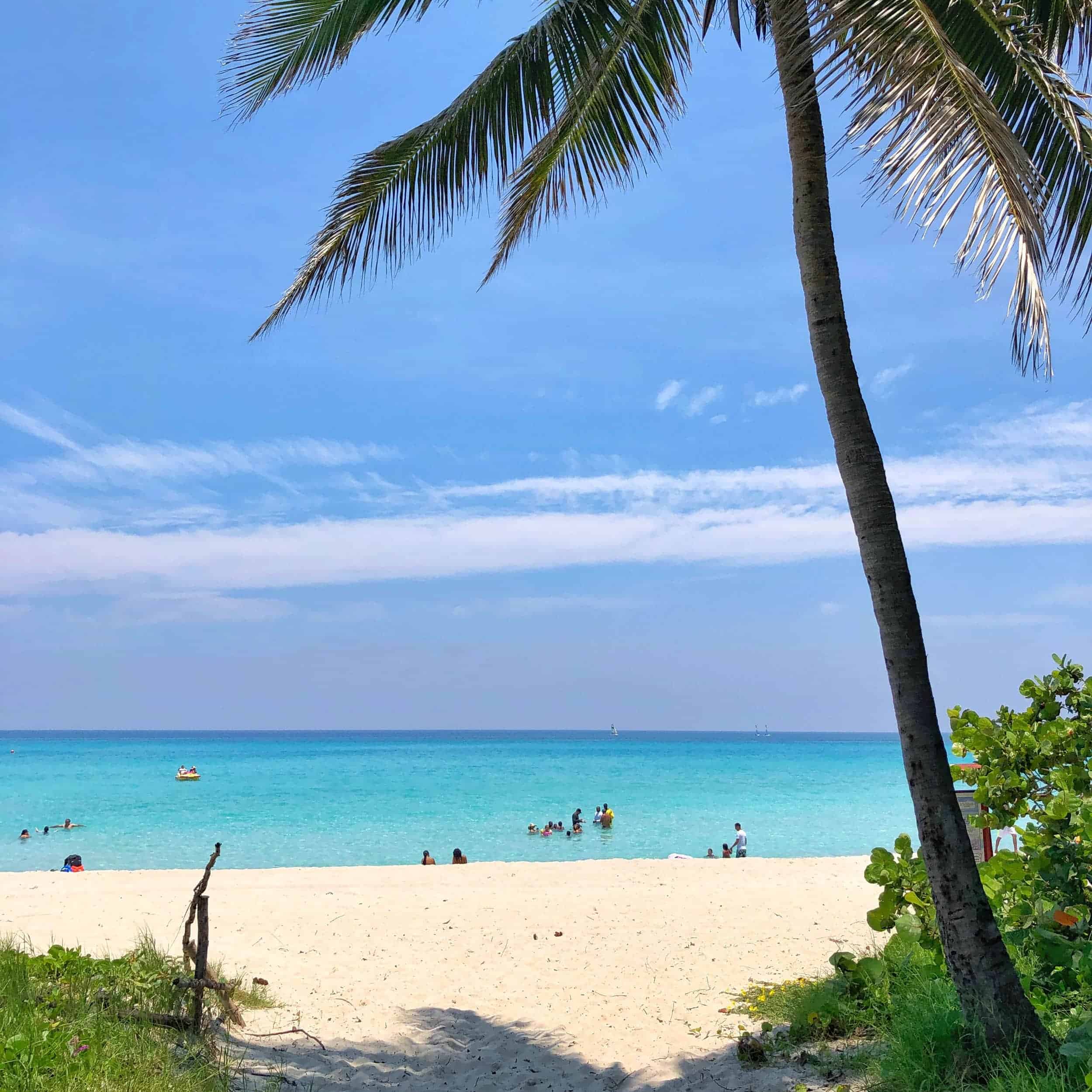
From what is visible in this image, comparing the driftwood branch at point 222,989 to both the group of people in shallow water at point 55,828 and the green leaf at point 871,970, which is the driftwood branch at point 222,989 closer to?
the green leaf at point 871,970

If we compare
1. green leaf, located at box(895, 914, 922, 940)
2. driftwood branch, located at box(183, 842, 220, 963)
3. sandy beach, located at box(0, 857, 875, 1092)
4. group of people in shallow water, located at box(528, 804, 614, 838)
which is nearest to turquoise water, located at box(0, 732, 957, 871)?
group of people in shallow water, located at box(528, 804, 614, 838)

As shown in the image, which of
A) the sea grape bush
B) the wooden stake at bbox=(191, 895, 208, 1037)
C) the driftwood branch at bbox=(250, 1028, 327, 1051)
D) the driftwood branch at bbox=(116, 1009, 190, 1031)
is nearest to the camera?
the sea grape bush

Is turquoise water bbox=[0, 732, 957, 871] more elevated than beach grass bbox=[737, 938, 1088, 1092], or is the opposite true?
beach grass bbox=[737, 938, 1088, 1092]

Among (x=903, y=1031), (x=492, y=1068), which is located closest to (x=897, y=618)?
(x=903, y=1031)

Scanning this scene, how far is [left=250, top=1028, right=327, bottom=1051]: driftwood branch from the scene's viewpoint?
215 inches

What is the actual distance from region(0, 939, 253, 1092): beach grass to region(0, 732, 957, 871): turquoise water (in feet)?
66.0

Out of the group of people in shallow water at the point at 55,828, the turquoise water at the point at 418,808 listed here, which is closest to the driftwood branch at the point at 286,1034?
the turquoise water at the point at 418,808

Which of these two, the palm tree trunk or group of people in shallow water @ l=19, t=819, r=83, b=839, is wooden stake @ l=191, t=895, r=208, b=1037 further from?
group of people in shallow water @ l=19, t=819, r=83, b=839

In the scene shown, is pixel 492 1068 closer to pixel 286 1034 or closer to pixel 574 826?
pixel 286 1034

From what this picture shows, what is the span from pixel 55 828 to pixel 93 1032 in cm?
3254

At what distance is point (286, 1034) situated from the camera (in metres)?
5.59

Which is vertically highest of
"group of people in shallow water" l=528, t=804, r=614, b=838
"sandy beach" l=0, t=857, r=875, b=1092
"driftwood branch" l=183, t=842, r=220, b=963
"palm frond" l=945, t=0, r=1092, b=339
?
"palm frond" l=945, t=0, r=1092, b=339

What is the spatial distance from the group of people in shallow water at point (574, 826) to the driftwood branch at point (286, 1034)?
81.5 ft

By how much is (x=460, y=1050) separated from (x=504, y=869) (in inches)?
329
